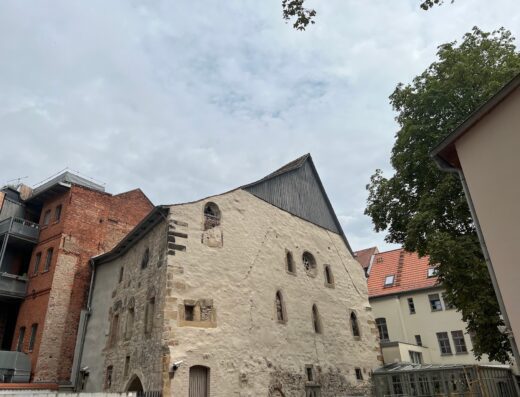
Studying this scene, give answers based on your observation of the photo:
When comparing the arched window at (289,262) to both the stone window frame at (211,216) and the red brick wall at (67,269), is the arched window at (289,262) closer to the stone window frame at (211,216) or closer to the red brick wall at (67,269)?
the stone window frame at (211,216)

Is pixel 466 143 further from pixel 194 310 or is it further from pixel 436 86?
pixel 194 310

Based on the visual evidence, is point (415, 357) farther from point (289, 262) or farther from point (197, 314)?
point (197, 314)

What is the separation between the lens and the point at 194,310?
15078mm

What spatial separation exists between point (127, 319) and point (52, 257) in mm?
7068

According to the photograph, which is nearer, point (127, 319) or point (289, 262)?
point (127, 319)

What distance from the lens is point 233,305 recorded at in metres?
16.3

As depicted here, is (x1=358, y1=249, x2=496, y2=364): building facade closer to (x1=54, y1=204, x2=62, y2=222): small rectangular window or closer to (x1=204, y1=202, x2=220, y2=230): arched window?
(x1=204, y1=202, x2=220, y2=230): arched window

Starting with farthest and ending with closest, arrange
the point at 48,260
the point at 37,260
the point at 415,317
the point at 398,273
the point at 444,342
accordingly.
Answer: the point at 398,273, the point at 415,317, the point at 444,342, the point at 37,260, the point at 48,260

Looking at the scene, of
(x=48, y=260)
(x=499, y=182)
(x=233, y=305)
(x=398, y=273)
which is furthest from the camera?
(x=398, y=273)

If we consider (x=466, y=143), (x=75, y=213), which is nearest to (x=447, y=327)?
(x=466, y=143)

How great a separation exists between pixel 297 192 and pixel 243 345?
987cm

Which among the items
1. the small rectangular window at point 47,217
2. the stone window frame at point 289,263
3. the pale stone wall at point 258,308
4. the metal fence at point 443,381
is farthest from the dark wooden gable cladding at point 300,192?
the small rectangular window at point 47,217

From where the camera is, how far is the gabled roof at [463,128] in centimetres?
837

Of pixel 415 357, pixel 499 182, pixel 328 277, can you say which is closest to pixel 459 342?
pixel 415 357
